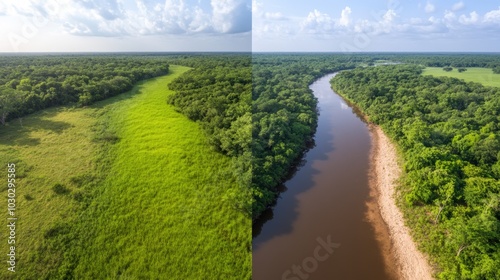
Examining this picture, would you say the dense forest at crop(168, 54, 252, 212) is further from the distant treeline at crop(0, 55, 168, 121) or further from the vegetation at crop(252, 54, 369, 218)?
the distant treeline at crop(0, 55, 168, 121)

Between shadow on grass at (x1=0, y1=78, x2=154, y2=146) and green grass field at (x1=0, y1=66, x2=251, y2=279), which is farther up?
shadow on grass at (x1=0, y1=78, x2=154, y2=146)

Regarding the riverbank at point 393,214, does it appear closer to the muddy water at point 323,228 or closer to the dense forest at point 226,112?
the muddy water at point 323,228

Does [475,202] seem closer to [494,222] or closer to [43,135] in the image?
[494,222]

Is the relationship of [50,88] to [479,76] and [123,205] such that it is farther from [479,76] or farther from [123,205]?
[479,76]

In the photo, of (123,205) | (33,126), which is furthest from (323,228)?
(33,126)

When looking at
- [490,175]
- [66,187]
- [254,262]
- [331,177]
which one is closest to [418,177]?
[490,175]

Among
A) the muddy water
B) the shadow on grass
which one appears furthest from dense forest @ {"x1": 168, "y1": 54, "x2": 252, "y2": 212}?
the shadow on grass

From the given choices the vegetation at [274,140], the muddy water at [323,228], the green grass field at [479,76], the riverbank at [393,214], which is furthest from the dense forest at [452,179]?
the green grass field at [479,76]
